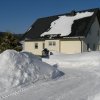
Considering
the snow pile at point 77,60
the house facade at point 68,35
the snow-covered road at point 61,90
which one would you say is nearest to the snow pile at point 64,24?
the house facade at point 68,35

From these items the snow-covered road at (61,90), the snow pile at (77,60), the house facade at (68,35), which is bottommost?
the snow-covered road at (61,90)

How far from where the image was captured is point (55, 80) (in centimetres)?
1210

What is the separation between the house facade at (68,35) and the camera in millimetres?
32188

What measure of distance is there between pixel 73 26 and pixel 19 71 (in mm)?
23360

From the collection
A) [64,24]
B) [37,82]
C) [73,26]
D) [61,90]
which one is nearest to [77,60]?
[37,82]

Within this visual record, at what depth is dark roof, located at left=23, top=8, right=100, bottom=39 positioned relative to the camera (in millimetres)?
32209

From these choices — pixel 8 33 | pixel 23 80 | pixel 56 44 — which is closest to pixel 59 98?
pixel 23 80

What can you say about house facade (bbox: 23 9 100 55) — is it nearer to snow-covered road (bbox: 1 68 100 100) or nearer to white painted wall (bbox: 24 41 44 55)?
white painted wall (bbox: 24 41 44 55)

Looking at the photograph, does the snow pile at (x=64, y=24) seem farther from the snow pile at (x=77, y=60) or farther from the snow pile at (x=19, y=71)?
the snow pile at (x=19, y=71)

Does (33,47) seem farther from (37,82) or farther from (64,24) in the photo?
(37,82)

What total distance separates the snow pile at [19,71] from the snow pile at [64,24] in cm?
2064

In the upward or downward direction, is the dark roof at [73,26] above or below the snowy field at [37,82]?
above

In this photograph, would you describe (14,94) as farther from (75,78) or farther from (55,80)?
(75,78)

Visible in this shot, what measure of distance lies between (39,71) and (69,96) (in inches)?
127
